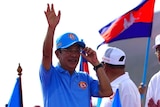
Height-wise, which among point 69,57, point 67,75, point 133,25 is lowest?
point 67,75

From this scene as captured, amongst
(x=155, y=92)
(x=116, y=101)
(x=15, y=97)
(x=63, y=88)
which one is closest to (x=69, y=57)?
(x=63, y=88)

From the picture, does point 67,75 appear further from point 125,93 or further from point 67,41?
point 125,93

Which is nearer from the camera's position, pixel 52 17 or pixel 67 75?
pixel 52 17

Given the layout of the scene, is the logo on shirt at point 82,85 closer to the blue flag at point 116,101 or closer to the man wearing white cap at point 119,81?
the blue flag at point 116,101

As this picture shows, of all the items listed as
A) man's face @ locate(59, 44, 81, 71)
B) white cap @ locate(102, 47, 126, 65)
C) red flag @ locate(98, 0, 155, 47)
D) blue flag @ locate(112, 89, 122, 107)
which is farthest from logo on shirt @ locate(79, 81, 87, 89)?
red flag @ locate(98, 0, 155, 47)

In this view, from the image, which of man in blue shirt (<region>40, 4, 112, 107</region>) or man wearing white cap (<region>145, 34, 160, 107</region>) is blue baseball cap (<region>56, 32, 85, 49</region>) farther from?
man wearing white cap (<region>145, 34, 160, 107</region>)

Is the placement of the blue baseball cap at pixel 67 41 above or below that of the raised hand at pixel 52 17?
below

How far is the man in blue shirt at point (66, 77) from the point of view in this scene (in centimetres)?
437

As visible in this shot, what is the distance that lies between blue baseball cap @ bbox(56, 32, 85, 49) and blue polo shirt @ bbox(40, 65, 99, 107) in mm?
204

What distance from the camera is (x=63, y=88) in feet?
14.6

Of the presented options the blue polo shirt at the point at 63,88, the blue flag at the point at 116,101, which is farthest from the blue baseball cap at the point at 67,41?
the blue flag at the point at 116,101

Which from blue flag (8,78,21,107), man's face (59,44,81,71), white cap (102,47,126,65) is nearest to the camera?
man's face (59,44,81,71)

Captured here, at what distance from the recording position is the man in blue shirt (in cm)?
437

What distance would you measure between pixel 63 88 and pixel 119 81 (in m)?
0.95
